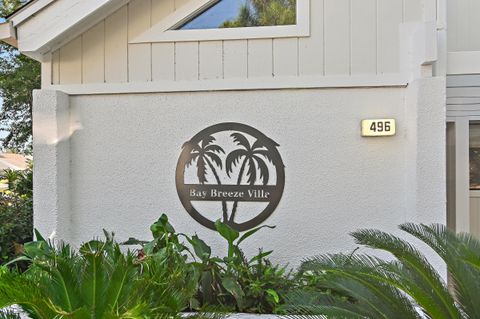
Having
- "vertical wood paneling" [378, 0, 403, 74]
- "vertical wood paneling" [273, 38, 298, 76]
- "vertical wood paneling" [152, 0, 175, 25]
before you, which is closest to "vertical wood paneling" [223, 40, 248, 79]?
"vertical wood paneling" [273, 38, 298, 76]

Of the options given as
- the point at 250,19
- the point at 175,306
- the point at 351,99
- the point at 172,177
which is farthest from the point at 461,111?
the point at 175,306

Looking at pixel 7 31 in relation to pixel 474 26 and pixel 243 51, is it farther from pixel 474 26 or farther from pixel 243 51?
pixel 474 26

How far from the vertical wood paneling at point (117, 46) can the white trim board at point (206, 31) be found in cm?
17

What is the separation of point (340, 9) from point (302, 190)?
7.43 ft

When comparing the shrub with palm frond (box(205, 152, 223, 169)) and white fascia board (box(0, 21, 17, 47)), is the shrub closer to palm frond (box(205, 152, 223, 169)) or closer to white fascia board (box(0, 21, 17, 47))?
white fascia board (box(0, 21, 17, 47))

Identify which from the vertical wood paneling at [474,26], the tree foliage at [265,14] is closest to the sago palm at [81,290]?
the tree foliage at [265,14]

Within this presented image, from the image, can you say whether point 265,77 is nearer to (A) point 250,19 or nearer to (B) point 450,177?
(A) point 250,19

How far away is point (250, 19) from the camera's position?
190 inches

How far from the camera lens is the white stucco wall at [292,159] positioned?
4.42 metres

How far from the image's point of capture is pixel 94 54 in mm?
4910

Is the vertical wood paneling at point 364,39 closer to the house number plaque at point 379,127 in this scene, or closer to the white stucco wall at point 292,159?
the white stucco wall at point 292,159

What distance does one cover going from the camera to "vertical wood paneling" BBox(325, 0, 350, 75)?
461cm

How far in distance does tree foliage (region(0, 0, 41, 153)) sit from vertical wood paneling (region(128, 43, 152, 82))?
870 cm

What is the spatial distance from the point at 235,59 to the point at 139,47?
1.26 meters
